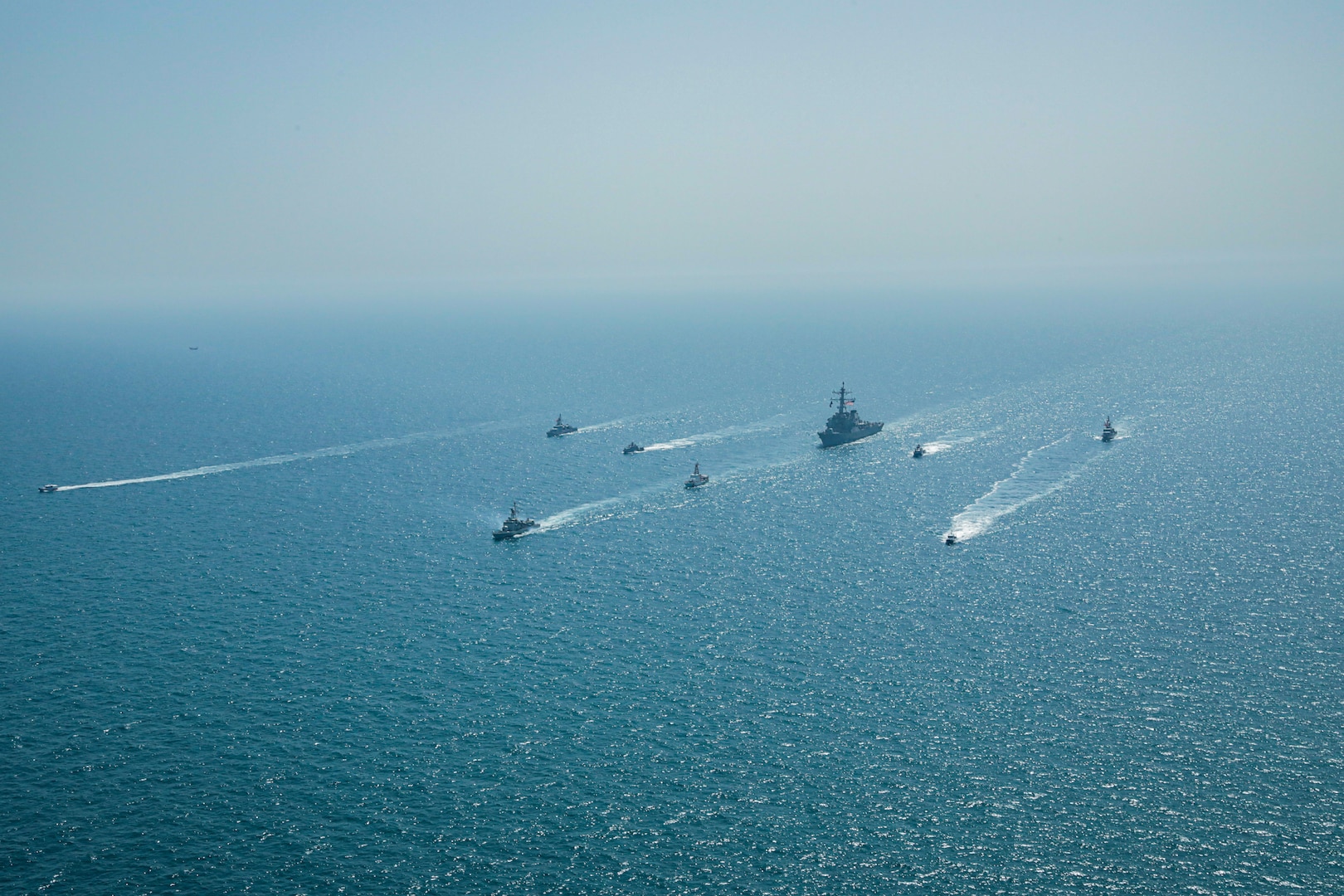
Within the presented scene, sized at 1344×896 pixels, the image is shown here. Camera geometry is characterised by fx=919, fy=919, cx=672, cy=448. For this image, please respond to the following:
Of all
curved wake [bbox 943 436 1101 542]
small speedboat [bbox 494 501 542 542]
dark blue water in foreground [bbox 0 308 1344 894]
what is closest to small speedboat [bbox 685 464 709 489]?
dark blue water in foreground [bbox 0 308 1344 894]

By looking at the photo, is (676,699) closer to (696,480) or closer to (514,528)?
(514,528)

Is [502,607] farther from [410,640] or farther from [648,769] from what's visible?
[648,769]

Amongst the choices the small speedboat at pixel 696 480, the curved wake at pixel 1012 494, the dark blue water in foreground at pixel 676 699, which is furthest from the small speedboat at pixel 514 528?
the curved wake at pixel 1012 494

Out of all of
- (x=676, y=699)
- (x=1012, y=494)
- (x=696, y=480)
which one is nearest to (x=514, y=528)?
(x=696, y=480)

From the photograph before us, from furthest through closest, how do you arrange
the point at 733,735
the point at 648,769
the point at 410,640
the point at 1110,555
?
the point at 1110,555 → the point at 410,640 → the point at 733,735 → the point at 648,769

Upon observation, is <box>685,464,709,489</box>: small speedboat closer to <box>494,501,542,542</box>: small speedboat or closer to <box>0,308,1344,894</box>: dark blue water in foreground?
<box>0,308,1344,894</box>: dark blue water in foreground

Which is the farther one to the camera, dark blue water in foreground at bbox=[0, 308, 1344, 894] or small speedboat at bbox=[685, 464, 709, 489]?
small speedboat at bbox=[685, 464, 709, 489]

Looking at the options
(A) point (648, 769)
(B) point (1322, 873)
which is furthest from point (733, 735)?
(B) point (1322, 873)
